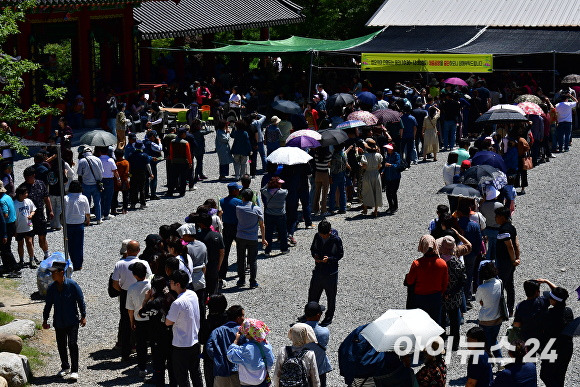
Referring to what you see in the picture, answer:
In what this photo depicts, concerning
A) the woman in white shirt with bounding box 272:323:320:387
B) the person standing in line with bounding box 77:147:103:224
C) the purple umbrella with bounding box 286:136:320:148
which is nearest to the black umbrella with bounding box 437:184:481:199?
the purple umbrella with bounding box 286:136:320:148

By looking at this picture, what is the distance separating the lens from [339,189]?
20375mm

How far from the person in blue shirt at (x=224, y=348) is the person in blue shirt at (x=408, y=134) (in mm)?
13436

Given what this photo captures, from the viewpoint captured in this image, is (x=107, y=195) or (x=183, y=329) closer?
(x=183, y=329)

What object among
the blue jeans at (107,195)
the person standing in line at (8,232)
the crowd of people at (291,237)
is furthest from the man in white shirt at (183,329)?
the blue jeans at (107,195)

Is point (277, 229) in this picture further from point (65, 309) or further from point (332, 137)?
point (65, 309)

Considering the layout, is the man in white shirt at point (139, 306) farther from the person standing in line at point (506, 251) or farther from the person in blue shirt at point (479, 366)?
the person standing in line at point (506, 251)

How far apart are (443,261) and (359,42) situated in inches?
807

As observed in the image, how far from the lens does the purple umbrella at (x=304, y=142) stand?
63.0 feet

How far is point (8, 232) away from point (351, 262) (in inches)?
227

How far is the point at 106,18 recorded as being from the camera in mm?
33094

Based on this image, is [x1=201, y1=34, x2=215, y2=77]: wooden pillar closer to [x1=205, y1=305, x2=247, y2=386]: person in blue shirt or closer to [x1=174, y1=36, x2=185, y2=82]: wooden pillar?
[x1=174, y1=36, x2=185, y2=82]: wooden pillar

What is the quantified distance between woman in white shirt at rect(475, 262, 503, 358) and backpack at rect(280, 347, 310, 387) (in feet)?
9.80

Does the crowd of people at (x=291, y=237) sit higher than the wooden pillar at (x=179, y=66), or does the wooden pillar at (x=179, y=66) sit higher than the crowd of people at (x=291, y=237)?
the wooden pillar at (x=179, y=66)

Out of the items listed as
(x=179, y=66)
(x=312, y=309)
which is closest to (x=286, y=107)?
(x=312, y=309)
